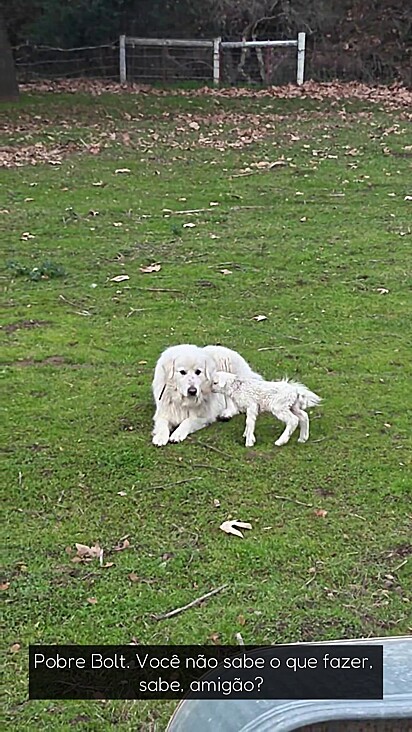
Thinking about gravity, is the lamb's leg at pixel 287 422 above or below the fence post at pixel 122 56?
below

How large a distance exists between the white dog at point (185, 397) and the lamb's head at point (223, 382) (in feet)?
0.15

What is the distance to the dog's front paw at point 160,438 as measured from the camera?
4.70 meters

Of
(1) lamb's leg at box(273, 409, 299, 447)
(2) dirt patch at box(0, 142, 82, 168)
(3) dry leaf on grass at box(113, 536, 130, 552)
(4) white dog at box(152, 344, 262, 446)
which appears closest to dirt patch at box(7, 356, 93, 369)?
(4) white dog at box(152, 344, 262, 446)

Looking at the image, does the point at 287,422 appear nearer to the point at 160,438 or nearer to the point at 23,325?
the point at 160,438

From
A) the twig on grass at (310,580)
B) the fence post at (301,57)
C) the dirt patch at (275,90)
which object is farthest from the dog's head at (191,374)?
the fence post at (301,57)

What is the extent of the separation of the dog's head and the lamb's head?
47 mm

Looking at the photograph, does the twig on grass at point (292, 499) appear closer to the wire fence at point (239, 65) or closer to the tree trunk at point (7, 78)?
the tree trunk at point (7, 78)

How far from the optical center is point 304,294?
725cm

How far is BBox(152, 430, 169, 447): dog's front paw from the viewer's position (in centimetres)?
470

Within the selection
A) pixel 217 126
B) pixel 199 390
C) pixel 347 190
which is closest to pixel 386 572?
pixel 199 390

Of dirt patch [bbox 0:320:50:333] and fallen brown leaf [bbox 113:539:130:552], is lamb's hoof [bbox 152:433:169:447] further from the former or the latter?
dirt patch [bbox 0:320:50:333]

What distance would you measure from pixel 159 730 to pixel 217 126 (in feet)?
43.1

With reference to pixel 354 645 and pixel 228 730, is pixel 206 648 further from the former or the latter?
pixel 228 730

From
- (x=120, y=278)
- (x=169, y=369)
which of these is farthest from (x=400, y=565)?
(x=120, y=278)
